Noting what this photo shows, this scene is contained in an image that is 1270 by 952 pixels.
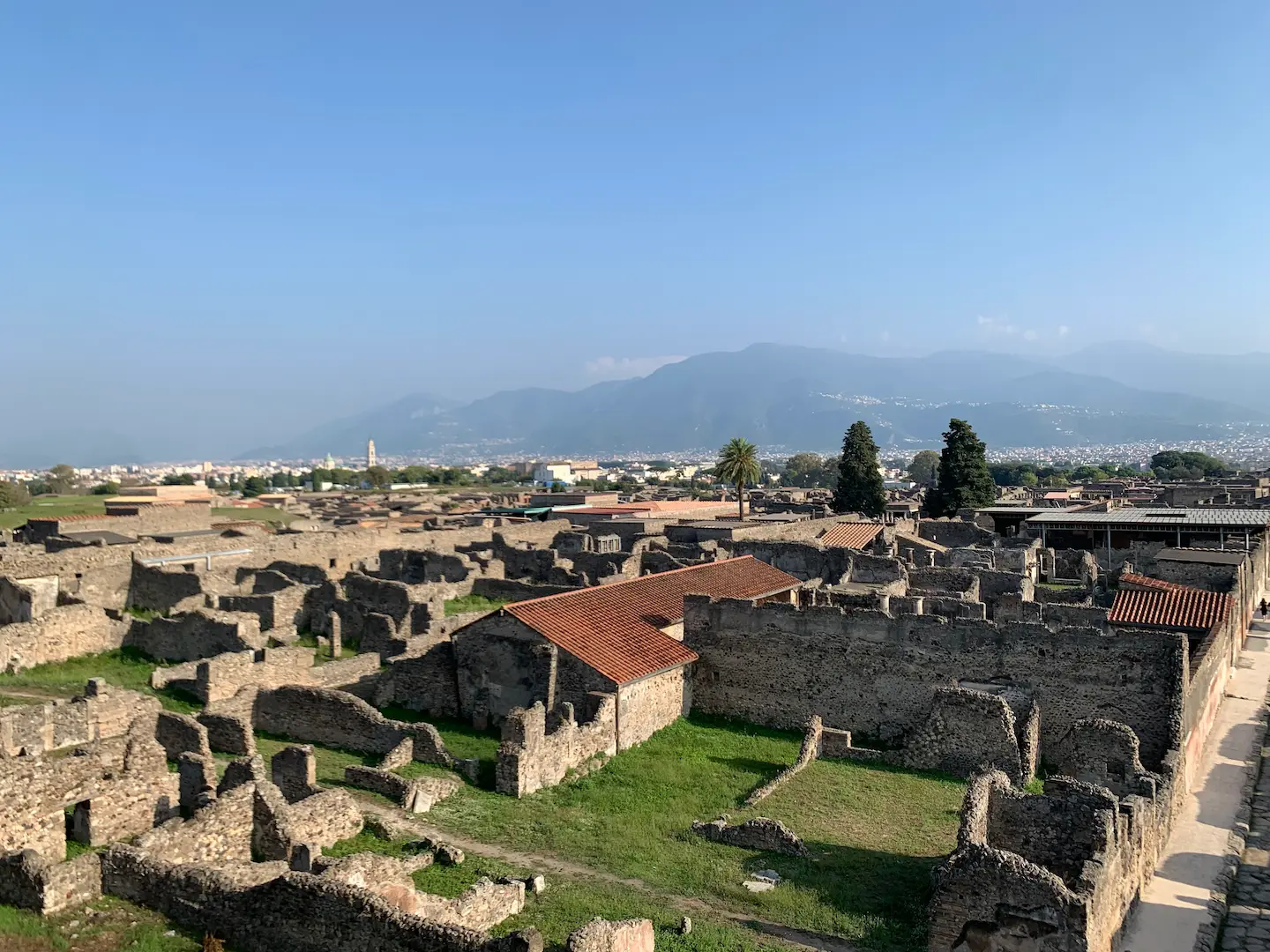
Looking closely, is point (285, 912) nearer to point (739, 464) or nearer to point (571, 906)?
point (571, 906)

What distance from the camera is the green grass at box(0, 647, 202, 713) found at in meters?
21.6

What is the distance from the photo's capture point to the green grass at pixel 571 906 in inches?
474

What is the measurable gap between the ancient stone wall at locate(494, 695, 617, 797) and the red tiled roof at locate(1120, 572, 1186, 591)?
21668 millimetres

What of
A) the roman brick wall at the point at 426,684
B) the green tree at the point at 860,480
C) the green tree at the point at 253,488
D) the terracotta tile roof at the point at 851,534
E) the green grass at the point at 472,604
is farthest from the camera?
the green tree at the point at 253,488

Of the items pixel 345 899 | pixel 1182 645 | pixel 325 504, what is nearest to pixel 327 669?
pixel 345 899

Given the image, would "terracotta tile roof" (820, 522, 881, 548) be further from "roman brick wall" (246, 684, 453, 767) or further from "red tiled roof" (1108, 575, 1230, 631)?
"roman brick wall" (246, 684, 453, 767)

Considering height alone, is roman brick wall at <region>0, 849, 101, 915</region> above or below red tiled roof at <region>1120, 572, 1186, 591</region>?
above

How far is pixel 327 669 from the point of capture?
2330cm

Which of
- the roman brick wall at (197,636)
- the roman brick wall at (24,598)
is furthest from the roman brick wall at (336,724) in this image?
the roman brick wall at (24,598)

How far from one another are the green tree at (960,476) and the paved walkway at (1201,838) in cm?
4438

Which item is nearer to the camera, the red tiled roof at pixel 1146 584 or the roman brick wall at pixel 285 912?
the roman brick wall at pixel 285 912

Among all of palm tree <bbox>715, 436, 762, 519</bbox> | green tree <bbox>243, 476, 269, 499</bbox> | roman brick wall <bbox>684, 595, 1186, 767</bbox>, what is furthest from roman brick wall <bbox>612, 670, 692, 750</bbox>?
green tree <bbox>243, 476, 269, 499</bbox>

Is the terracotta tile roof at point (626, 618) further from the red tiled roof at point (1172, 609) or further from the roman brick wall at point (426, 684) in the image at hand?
the red tiled roof at point (1172, 609)

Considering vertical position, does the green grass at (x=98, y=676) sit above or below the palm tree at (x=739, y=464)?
below
